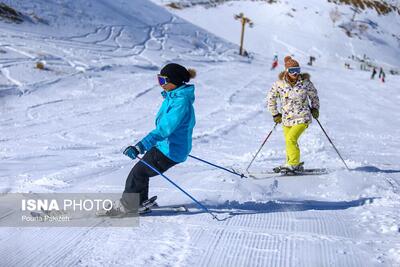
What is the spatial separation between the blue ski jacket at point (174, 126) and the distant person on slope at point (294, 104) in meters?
2.34

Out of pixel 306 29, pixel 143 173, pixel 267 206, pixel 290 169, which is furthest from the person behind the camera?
pixel 306 29

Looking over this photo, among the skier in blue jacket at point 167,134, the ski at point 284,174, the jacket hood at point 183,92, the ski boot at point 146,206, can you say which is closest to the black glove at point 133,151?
the skier in blue jacket at point 167,134

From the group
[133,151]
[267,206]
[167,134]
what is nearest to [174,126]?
[167,134]

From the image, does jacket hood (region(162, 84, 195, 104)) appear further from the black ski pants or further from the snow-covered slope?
the snow-covered slope

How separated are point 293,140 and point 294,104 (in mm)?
477

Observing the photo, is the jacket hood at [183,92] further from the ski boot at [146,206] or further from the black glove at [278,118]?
the black glove at [278,118]

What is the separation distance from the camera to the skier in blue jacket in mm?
4281

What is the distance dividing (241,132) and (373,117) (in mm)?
5488

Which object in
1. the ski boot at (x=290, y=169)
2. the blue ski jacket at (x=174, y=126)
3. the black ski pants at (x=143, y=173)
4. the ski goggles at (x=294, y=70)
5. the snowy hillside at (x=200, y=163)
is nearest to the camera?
the snowy hillside at (x=200, y=163)

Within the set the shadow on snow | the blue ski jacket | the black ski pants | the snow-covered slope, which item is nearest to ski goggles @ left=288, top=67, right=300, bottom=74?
the shadow on snow

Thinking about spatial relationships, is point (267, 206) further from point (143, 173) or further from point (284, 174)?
point (284, 174)

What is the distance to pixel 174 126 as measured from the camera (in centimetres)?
428

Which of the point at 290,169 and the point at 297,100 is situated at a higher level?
the point at 297,100

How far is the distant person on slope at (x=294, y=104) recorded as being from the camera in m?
6.43
